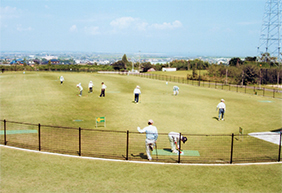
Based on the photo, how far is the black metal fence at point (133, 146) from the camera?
1291 cm

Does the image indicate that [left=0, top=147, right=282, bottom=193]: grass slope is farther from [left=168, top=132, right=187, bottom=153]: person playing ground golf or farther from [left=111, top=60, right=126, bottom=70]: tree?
[left=111, top=60, right=126, bottom=70]: tree

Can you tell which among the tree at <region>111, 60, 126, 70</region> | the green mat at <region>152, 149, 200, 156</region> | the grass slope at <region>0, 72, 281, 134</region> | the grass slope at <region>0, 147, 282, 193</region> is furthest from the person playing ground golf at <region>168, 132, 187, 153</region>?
the tree at <region>111, 60, 126, 70</region>

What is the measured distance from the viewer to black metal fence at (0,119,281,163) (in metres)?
12.9

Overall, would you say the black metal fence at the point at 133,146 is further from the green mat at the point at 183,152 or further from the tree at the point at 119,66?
the tree at the point at 119,66

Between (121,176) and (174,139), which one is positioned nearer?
(121,176)

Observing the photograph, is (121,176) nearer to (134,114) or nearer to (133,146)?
(133,146)

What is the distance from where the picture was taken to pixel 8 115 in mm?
21266

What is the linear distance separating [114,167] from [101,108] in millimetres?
14478

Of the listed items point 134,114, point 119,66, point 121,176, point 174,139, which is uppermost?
point 119,66

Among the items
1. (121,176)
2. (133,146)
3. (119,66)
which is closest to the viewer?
(121,176)

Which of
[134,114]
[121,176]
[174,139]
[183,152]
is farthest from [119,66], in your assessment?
[121,176]

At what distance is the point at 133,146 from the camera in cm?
1477

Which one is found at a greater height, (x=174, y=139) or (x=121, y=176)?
(x=174, y=139)

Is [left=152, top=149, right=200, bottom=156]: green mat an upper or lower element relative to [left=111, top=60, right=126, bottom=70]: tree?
lower
